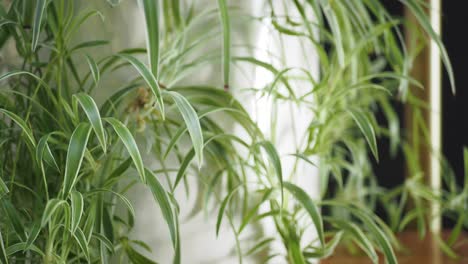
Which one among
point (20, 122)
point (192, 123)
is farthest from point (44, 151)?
point (192, 123)

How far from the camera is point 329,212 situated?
50.1 inches

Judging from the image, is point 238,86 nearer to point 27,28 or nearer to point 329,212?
point 27,28

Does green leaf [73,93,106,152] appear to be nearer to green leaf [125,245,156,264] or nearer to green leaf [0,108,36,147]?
green leaf [0,108,36,147]

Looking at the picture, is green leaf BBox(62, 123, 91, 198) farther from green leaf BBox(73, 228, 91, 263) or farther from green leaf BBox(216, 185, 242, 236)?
green leaf BBox(216, 185, 242, 236)

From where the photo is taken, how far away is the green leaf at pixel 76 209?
0.53 m

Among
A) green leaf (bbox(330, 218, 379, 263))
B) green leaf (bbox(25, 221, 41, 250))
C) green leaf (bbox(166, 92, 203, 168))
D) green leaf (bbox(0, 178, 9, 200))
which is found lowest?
green leaf (bbox(330, 218, 379, 263))

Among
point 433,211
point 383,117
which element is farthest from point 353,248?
point 383,117

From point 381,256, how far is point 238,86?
0.45 meters

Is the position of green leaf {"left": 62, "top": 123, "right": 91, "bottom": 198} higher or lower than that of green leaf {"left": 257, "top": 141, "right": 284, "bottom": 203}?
higher

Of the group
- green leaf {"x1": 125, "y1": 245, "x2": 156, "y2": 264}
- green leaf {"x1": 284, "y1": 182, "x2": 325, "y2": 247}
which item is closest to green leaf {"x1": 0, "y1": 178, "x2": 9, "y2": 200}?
green leaf {"x1": 125, "y1": 245, "x2": 156, "y2": 264}

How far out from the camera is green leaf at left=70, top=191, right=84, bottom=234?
53 cm

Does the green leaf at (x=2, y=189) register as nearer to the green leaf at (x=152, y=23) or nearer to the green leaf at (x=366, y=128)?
the green leaf at (x=152, y=23)

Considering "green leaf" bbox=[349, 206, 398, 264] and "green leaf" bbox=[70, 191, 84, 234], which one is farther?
"green leaf" bbox=[349, 206, 398, 264]

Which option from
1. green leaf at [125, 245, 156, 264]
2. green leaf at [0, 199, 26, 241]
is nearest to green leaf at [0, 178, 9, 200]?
green leaf at [0, 199, 26, 241]
